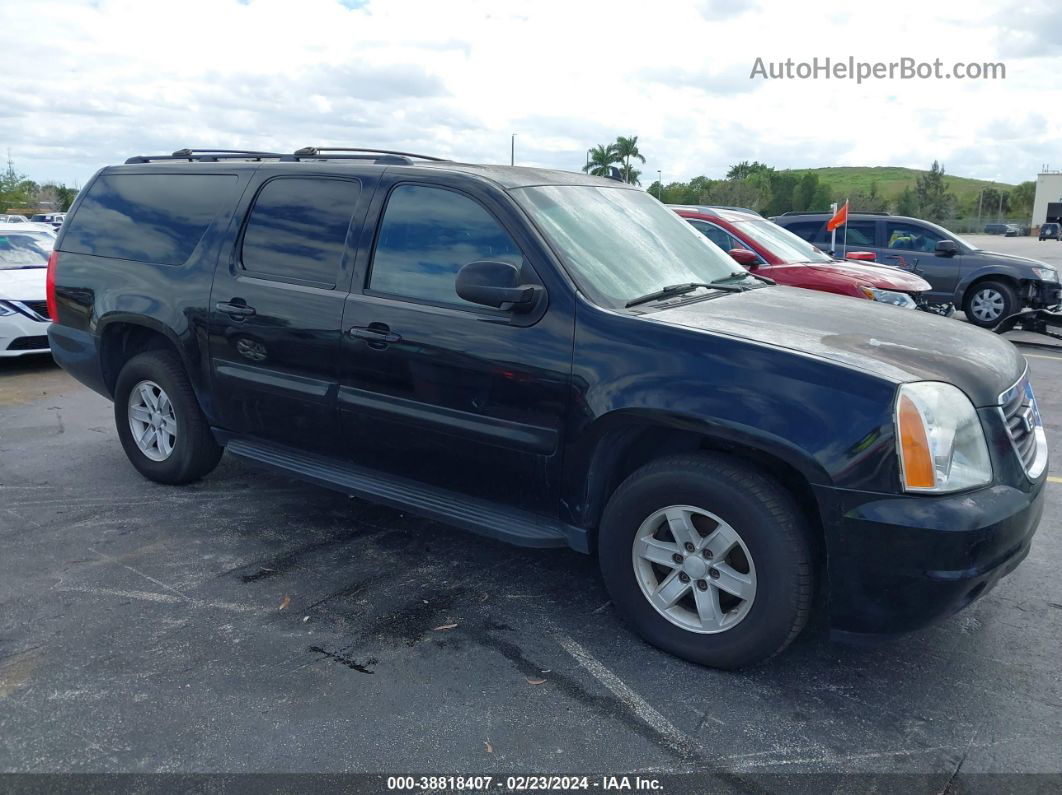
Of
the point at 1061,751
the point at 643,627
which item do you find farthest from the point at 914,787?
the point at 643,627

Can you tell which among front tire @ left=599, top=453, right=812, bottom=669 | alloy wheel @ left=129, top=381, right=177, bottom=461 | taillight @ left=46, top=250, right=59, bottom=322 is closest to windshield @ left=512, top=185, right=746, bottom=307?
front tire @ left=599, top=453, right=812, bottom=669

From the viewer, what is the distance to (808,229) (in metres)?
13.7

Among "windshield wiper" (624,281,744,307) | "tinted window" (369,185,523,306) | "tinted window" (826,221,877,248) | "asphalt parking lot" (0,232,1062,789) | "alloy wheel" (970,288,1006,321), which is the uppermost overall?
"tinted window" (826,221,877,248)

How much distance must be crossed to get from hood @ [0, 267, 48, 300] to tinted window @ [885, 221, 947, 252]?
11.3m

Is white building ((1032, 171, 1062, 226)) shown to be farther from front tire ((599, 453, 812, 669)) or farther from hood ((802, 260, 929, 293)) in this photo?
front tire ((599, 453, 812, 669))

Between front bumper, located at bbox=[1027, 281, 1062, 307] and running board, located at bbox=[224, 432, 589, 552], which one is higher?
front bumper, located at bbox=[1027, 281, 1062, 307]

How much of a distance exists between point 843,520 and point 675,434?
0.75 metres

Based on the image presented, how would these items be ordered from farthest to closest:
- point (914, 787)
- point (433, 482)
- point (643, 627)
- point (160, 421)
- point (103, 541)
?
point (160, 421) < point (103, 541) < point (433, 482) < point (643, 627) < point (914, 787)

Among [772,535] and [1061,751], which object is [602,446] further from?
[1061,751]

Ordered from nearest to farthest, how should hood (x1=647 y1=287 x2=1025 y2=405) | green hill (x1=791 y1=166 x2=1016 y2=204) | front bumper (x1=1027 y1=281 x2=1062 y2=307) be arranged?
hood (x1=647 y1=287 x2=1025 y2=405), front bumper (x1=1027 y1=281 x2=1062 y2=307), green hill (x1=791 y1=166 x2=1016 y2=204)

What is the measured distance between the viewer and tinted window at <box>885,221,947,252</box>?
1361 cm

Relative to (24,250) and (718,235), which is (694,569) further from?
(24,250)

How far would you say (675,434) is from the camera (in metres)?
3.52

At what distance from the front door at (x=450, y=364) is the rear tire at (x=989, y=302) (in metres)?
11.0
